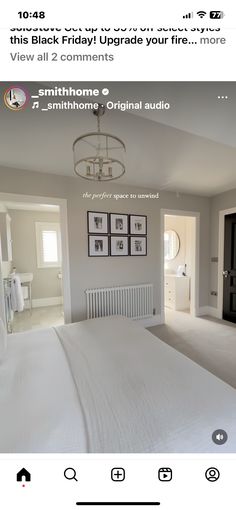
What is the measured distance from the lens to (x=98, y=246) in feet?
8.30

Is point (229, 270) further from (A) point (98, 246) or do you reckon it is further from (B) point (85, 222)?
(B) point (85, 222)

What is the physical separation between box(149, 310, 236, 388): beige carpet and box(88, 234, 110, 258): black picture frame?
1.36 metres

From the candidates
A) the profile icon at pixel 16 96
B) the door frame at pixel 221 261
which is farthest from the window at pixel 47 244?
the profile icon at pixel 16 96

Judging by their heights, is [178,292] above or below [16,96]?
below

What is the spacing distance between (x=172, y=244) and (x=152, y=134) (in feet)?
10.6

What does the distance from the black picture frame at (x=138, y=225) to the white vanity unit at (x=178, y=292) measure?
151 cm

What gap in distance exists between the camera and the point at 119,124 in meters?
1.31

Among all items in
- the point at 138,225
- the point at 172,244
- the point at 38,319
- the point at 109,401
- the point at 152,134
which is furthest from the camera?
the point at 172,244
